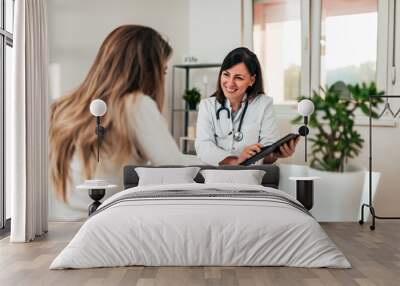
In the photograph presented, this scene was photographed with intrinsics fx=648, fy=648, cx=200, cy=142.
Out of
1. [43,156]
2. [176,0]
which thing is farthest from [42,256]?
[176,0]

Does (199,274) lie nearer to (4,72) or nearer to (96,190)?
(96,190)

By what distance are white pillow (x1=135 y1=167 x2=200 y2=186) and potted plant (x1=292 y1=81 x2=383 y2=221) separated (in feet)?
4.53

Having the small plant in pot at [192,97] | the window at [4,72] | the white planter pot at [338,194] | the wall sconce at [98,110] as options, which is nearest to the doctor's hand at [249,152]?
the white planter pot at [338,194]

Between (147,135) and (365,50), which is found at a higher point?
(365,50)

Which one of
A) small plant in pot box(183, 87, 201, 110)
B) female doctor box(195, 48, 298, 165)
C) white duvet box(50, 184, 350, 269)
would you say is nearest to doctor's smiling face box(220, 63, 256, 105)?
female doctor box(195, 48, 298, 165)

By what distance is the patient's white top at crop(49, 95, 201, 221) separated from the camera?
7.19 m

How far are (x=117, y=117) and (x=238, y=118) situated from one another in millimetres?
1339

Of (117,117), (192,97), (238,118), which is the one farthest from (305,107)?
(117,117)

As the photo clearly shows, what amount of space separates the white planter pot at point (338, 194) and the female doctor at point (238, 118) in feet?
1.75

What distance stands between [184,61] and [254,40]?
2.66 feet

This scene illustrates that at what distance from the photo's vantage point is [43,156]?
6488 millimetres

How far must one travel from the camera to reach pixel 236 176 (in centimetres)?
650

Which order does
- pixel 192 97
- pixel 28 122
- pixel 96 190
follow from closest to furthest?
pixel 28 122, pixel 96 190, pixel 192 97

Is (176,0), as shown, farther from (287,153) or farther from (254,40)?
(287,153)
